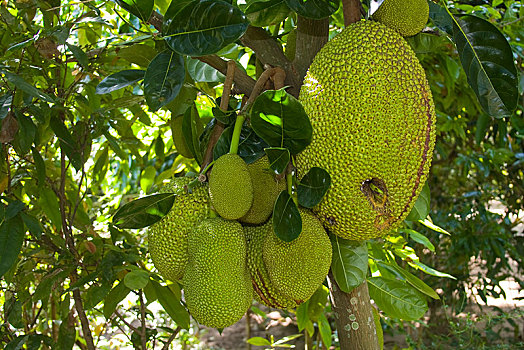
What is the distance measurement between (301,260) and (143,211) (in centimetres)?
19

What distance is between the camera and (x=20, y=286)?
1.13 metres

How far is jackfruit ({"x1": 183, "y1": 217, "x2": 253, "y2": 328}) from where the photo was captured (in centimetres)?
58

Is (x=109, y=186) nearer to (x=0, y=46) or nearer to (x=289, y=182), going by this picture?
(x=0, y=46)

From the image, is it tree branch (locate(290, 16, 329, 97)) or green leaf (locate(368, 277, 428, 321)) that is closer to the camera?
tree branch (locate(290, 16, 329, 97))

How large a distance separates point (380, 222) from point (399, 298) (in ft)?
0.99

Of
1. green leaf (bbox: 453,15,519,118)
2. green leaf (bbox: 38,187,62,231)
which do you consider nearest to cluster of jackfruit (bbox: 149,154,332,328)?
green leaf (bbox: 453,15,519,118)

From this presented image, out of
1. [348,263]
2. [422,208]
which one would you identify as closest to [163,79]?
[348,263]

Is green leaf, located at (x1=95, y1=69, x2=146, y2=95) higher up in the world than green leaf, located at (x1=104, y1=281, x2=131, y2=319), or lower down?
higher up

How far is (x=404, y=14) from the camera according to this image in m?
0.57

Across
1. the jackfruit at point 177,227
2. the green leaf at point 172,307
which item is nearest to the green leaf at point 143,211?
the jackfruit at point 177,227

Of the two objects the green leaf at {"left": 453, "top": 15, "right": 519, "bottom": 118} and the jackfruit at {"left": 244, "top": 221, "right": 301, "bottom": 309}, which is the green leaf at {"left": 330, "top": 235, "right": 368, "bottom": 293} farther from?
the green leaf at {"left": 453, "top": 15, "right": 519, "bottom": 118}

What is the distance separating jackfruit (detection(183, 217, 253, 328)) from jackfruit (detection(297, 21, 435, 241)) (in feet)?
0.40

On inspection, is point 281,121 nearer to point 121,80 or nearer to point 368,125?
point 368,125

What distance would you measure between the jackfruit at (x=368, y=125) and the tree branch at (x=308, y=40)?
0.21 ft
